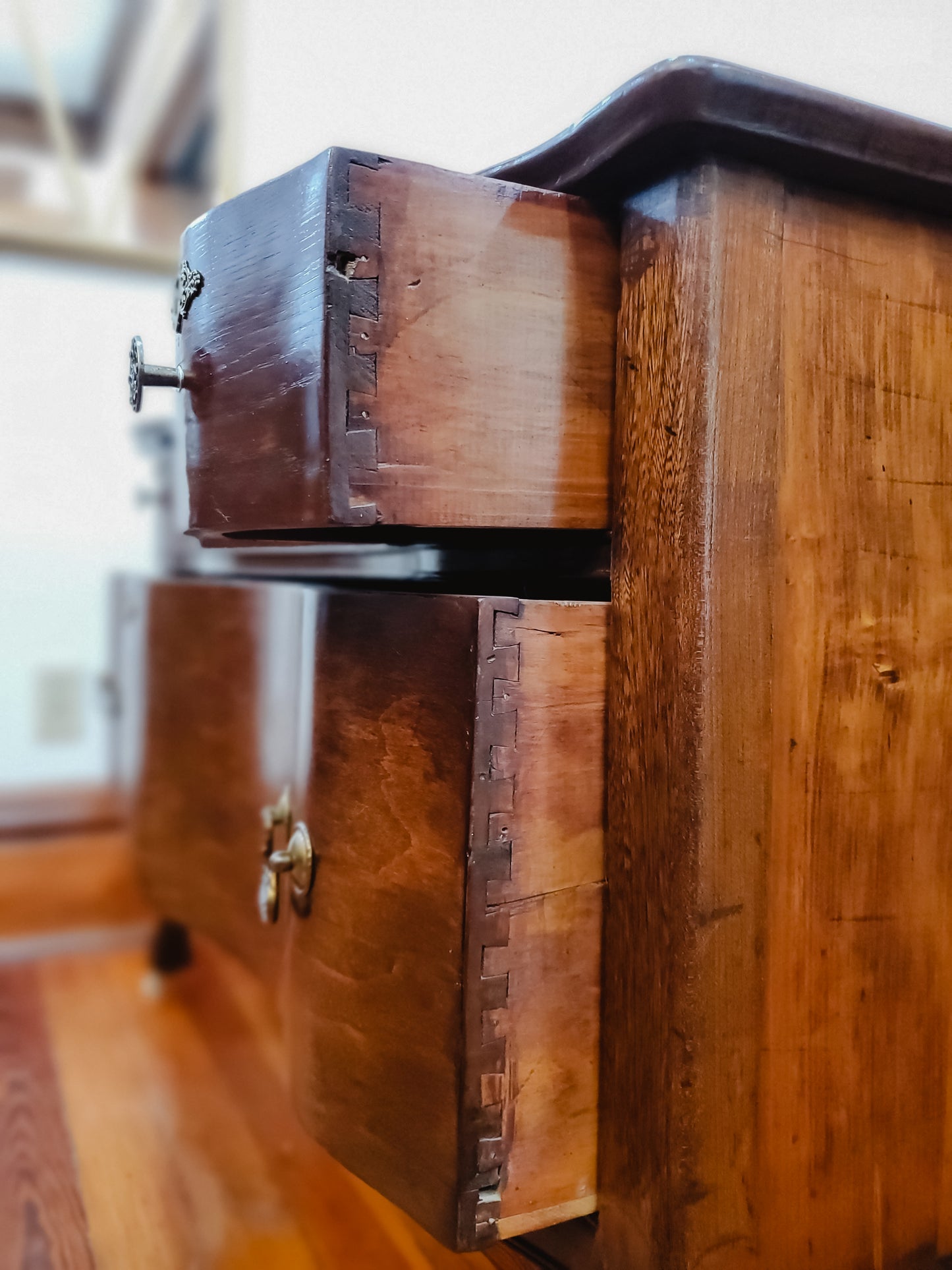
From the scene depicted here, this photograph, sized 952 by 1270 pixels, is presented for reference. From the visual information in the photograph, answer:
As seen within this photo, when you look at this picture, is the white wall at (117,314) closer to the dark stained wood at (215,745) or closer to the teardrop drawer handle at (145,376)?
the dark stained wood at (215,745)

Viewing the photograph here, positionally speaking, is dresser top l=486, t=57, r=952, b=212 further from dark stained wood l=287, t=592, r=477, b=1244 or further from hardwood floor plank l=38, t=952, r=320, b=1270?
hardwood floor plank l=38, t=952, r=320, b=1270

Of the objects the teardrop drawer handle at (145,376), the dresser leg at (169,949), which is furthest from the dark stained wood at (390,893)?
the dresser leg at (169,949)

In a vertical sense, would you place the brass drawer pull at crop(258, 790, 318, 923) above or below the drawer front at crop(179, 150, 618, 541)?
below

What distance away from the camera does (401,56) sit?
1206 millimetres

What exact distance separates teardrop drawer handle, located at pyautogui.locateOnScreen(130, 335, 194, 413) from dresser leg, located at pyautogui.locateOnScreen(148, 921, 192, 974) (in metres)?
0.84

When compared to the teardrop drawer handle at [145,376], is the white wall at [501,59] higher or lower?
higher

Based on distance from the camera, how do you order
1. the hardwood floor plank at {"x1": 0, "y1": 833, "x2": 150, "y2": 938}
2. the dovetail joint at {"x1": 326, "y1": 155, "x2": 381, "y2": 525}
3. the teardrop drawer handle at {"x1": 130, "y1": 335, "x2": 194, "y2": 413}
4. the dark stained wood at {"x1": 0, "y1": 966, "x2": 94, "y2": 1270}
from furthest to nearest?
the hardwood floor plank at {"x1": 0, "y1": 833, "x2": 150, "y2": 938}
the dark stained wood at {"x1": 0, "y1": 966, "x2": 94, "y2": 1270}
the teardrop drawer handle at {"x1": 130, "y1": 335, "x2": 194, "y2": 413}
the dovetail joint at {"x1": 326, "y1": 155, "x2": 381, "y2": 525}

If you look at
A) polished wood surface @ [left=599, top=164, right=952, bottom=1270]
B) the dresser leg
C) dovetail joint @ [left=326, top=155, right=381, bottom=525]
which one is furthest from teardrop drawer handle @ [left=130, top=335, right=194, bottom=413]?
the dresser leg

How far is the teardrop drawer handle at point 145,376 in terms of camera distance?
1.85 feet

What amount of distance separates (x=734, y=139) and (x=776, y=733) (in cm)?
31

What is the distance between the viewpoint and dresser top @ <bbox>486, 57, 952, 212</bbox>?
0.47 metres

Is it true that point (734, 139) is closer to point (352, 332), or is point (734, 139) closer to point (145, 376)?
point (352, 332)

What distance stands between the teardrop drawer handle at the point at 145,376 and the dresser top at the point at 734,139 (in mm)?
224

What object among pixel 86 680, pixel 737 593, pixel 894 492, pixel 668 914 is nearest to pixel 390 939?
pixel 668 914
